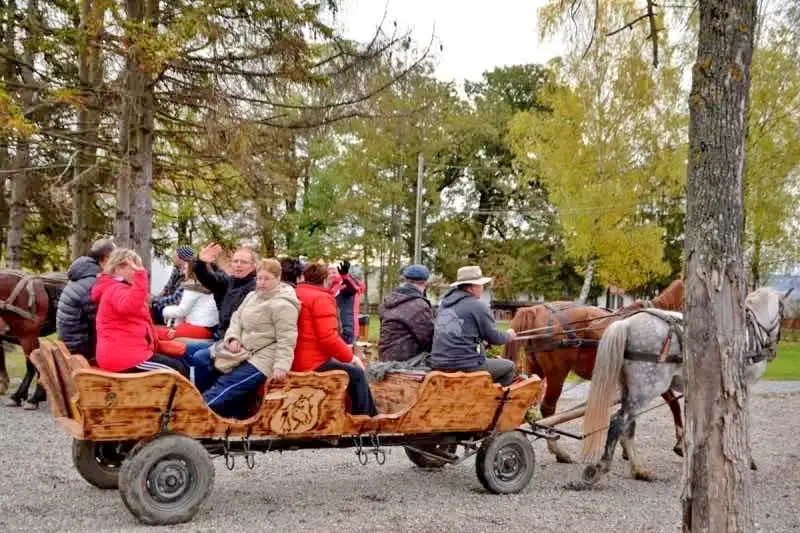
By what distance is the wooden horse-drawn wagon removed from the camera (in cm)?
517

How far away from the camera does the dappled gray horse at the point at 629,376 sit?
22.7ft

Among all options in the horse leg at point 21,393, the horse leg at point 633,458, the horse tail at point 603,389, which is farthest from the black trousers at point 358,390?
the horse leg at point 21,393

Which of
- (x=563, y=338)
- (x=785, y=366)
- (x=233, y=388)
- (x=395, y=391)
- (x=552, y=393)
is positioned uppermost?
(x=563, y=338)

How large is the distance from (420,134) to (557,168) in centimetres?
1077

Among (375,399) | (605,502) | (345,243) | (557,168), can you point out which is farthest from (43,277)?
(345,243)

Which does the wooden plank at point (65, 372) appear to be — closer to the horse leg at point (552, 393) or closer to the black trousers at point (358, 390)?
the black trousers at point (358, 390)

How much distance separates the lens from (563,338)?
852cm

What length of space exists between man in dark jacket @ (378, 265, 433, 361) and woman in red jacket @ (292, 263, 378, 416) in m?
0.99

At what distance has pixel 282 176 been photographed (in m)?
12.8

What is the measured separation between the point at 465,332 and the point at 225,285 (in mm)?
1985

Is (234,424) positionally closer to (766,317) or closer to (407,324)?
(407,324)

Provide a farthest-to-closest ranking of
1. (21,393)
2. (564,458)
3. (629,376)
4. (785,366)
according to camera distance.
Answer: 1. (785,366)
2. (21,393)
3. (564,458)
4. (629,376)

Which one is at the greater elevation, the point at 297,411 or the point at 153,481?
the point at 297,411

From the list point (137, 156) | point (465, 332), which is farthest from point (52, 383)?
point (137, 156)
